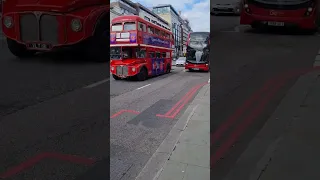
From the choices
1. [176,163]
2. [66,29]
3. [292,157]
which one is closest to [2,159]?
[66,29]

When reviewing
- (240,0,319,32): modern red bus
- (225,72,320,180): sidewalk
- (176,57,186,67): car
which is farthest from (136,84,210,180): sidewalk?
(176,57,186,67): car

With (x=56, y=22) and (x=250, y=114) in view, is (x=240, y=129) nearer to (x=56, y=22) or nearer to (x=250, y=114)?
(x=250, y=114)

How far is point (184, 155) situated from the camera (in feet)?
9.73

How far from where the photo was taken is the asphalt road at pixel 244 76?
3.11 m

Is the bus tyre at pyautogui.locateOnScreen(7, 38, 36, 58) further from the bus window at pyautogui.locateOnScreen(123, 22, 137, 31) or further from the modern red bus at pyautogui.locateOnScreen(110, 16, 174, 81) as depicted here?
the bus window at pyautogui.locateOnScreen(123, 22, 137, 31)

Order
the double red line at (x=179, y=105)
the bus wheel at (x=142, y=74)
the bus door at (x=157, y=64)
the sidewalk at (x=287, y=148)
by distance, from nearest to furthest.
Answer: the sidewalk at (x=287, y=148) < the double red line at (x=179, y=105) < the bus wheel at (x=142, y=74) < the bus door at (x=157, y=64)

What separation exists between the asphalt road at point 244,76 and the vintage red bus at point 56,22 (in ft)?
4.46

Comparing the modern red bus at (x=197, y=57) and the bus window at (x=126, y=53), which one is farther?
the modern red bus at (x=197, y=57)

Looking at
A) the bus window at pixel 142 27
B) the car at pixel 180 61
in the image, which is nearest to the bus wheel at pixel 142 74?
the bus window at pixel 142 27

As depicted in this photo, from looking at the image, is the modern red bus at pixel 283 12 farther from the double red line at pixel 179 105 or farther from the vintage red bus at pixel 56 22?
the vintage red bus at pixel 56 22

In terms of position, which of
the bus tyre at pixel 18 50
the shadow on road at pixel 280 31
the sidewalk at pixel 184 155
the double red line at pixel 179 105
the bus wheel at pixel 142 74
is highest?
the shadow on road at pixel 280 31

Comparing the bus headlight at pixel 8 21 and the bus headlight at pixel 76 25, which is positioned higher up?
the bus headlight at pixel 8 21

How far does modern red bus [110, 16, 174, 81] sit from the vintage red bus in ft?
12.4

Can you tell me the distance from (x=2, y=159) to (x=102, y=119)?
5.39ft
